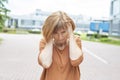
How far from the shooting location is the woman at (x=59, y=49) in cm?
253

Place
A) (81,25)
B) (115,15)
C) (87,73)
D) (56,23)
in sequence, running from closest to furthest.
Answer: (56,23) < (87,73) < (115,15) < (81,25)

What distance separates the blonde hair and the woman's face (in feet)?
0.09

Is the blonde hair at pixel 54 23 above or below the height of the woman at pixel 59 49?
above

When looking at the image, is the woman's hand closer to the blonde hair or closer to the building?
the blonde hair

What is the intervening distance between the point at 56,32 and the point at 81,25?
296 feet

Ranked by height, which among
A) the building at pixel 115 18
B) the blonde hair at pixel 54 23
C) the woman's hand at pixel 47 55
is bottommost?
the building at pixel 115 18

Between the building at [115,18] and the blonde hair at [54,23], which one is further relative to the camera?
the building at [115,18]

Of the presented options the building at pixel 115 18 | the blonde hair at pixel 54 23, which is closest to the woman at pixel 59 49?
the blonde hair at pixel 54 23

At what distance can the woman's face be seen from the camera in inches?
99.6

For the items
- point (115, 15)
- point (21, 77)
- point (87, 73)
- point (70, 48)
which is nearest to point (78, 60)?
point (70, 48)

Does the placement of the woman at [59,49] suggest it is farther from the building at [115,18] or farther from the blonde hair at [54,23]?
the building at [115,18]

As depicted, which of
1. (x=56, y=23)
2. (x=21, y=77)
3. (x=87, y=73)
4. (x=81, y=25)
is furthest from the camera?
(x=81, y=25)

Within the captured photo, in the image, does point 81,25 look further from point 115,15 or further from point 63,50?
point 63,50

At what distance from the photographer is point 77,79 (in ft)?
8.68
